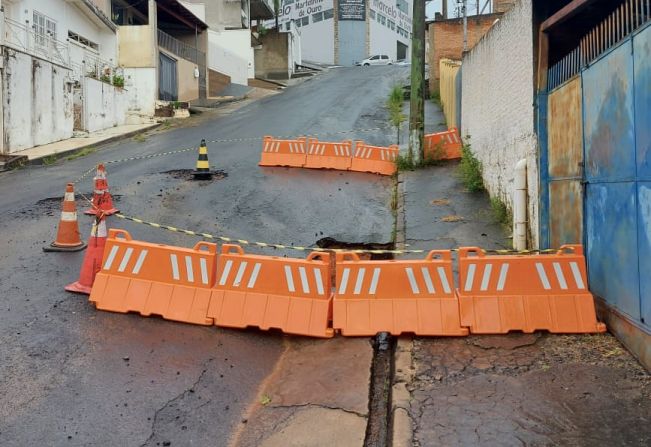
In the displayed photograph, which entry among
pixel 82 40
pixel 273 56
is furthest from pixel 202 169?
pixel 273 56

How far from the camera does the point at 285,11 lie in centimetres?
6538

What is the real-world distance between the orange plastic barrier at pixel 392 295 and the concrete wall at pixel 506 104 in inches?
89.3

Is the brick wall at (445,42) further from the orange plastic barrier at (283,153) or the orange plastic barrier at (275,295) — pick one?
the orange plastic barrier at (275,295)

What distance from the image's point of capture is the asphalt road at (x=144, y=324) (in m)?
3.87

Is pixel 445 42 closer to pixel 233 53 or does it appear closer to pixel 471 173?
pixel 471 173

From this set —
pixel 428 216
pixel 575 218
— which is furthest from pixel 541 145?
pixel 428 216

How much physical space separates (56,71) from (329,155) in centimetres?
1038

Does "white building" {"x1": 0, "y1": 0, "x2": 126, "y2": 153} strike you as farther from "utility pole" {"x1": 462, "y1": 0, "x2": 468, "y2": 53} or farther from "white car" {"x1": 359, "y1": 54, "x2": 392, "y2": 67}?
"white car" {"x1": 359, "y1": 54, "x2": 392, "y2": 67}

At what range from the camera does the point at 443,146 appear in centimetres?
1446

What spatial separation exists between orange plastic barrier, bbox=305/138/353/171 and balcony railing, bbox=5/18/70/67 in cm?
898

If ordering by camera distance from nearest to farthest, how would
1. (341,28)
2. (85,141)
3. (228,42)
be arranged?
(85,141), (228,42), (341,28)

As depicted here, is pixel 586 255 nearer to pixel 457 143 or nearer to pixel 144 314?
pixel 144 314

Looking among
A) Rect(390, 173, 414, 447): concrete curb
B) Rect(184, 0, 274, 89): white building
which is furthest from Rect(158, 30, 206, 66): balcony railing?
Rect(390, 173, 414, 447): concrete curb

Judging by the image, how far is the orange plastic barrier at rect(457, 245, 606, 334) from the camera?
5.16 m
